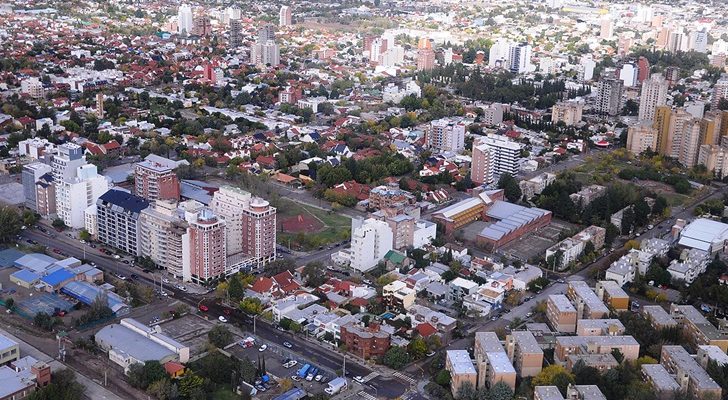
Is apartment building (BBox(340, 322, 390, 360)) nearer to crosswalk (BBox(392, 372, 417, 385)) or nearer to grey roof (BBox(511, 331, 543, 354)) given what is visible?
crosswalk (BBox(392, 372, 417, 385))

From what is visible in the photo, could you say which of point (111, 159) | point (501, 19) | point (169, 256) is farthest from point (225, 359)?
point (501, 19)

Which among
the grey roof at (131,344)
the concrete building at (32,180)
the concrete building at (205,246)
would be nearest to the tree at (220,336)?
the grey roof at (131,344)

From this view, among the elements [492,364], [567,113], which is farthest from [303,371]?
[567,113]

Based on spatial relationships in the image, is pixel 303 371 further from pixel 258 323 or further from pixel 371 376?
pixel 258 323

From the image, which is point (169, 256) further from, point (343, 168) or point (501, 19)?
point (501, 19)

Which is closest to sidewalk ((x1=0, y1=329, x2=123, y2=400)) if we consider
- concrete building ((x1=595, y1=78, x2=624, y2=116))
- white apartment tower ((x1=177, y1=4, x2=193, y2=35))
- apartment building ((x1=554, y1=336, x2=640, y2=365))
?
apartment building ((x1=554, y1=336, x2=640, y2=365))

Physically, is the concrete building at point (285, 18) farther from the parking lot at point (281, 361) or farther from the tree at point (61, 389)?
the tree at point (61, 389)
